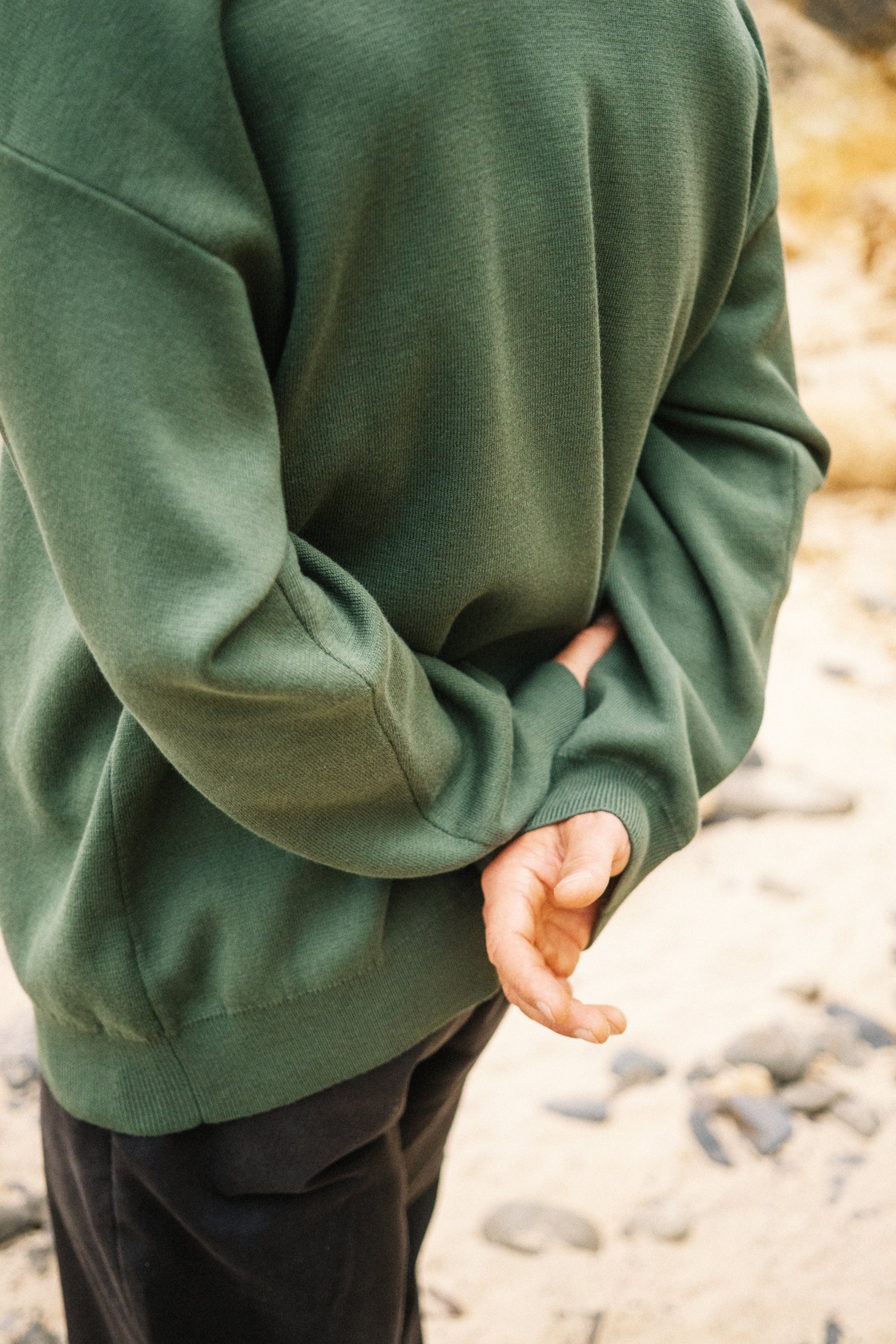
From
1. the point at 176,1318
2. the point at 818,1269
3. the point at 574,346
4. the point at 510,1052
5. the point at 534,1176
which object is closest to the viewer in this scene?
the point at 574,346

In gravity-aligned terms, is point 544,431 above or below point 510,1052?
above

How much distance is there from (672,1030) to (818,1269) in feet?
1.80

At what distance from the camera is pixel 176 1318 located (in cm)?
84

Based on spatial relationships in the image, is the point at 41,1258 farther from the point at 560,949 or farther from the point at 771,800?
the point at 771,800

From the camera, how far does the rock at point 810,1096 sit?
6.69 feet

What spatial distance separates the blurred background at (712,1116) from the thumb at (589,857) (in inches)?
48.9

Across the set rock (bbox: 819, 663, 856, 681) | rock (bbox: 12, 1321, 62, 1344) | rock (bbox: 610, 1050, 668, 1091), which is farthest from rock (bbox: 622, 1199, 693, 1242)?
rock (bbox: 819, 663, 856, 681)

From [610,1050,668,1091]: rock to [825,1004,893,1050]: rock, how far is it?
0.41 meters

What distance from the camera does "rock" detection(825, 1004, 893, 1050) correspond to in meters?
2.20

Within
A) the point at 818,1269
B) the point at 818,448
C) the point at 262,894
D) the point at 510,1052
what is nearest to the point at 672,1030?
Result: the point at 510,1052

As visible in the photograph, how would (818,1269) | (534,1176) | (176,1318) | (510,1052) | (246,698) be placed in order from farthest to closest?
(510,1052) < (534,1176) < (818,1269) < (176,1318) < (246,698)

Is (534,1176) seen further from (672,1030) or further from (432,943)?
(432,943)

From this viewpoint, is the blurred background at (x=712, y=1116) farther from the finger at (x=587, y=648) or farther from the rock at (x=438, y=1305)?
the finger at (x=587, y=648)

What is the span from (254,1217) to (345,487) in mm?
538
